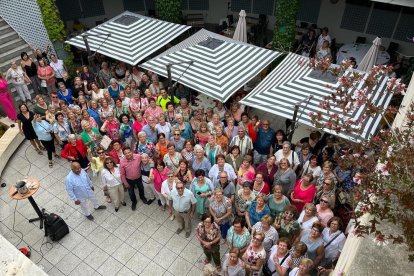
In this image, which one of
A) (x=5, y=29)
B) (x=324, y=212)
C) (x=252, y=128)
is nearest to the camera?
(x=324, y=212)

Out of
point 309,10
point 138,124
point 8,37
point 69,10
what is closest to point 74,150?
point 138,124

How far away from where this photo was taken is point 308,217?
6.30 m

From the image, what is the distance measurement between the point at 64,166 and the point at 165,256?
4.31 m

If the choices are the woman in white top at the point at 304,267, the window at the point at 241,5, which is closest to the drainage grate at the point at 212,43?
the woman in white top at the point at 304,267

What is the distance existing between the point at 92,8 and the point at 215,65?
10.4m

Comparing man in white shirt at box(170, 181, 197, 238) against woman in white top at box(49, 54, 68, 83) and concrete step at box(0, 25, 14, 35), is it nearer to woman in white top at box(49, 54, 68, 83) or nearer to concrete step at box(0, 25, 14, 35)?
woman in white top at box(49, 54, 68, 83)

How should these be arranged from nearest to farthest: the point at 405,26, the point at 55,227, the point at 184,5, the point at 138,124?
the point at 55,227 < the point at 138,124 < the point at 405,26 < the point at 184,5

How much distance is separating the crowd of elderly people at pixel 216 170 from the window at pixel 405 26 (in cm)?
839

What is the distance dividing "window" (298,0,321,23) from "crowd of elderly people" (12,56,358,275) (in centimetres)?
750

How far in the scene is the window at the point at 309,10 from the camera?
15.0 metres

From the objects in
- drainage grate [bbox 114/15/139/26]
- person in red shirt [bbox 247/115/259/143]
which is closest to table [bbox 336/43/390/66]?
person in red shirt [bbox 247/115/259/143]

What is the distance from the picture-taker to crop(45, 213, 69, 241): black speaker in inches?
305

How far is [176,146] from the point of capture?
332 inches

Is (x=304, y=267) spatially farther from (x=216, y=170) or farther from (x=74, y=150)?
(x=74, y=150)
